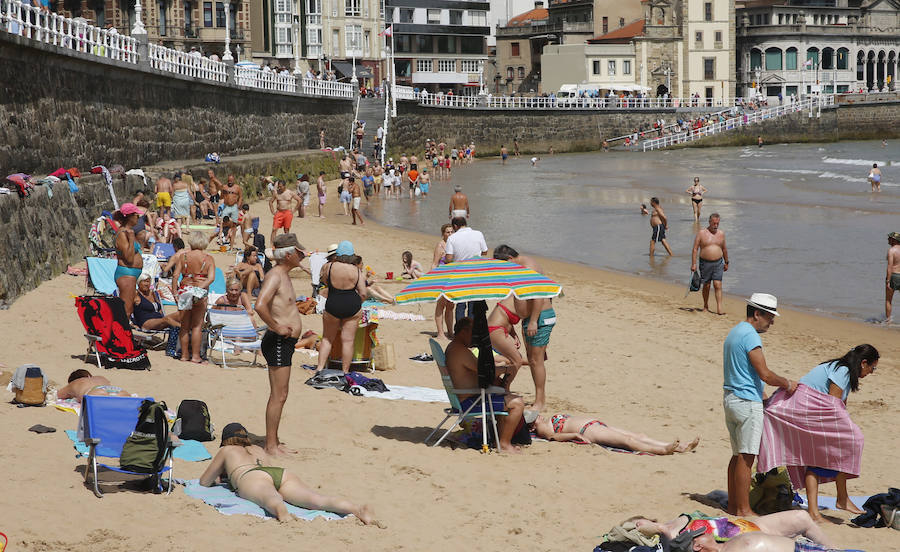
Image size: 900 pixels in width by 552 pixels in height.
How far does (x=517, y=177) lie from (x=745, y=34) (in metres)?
41.4

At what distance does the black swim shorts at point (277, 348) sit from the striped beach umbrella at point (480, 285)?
0.79 metres

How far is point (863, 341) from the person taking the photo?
41.4 feet

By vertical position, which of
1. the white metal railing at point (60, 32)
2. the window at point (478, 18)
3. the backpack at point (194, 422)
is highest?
the window at point (478, 18)


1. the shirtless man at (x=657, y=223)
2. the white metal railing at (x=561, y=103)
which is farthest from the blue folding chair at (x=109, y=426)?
the white metal railing at (x=561, y=103)

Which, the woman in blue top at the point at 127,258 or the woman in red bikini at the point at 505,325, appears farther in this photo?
the woman in blue top at the point at 127,258

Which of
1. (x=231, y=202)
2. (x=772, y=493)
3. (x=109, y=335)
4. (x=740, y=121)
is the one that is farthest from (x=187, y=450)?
(x=740, y=121)

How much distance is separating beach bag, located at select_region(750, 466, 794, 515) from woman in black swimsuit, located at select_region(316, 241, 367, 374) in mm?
3983

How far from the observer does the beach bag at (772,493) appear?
21.2 ft

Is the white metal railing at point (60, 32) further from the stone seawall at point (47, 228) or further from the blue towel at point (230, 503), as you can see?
the blue towel at point (230, 503)

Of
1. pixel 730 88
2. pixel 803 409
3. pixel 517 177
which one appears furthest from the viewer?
pixel 730 88

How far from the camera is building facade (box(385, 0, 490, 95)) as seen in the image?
245 ft

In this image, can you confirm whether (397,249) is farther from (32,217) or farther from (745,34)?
(745,34)

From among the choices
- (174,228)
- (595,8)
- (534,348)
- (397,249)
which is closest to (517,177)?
(397,249)

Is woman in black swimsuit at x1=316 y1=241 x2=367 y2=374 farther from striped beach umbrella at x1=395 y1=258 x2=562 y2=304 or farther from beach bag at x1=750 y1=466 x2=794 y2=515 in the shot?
beach bag at x1=750 y1=466 x2=794 y2=515
